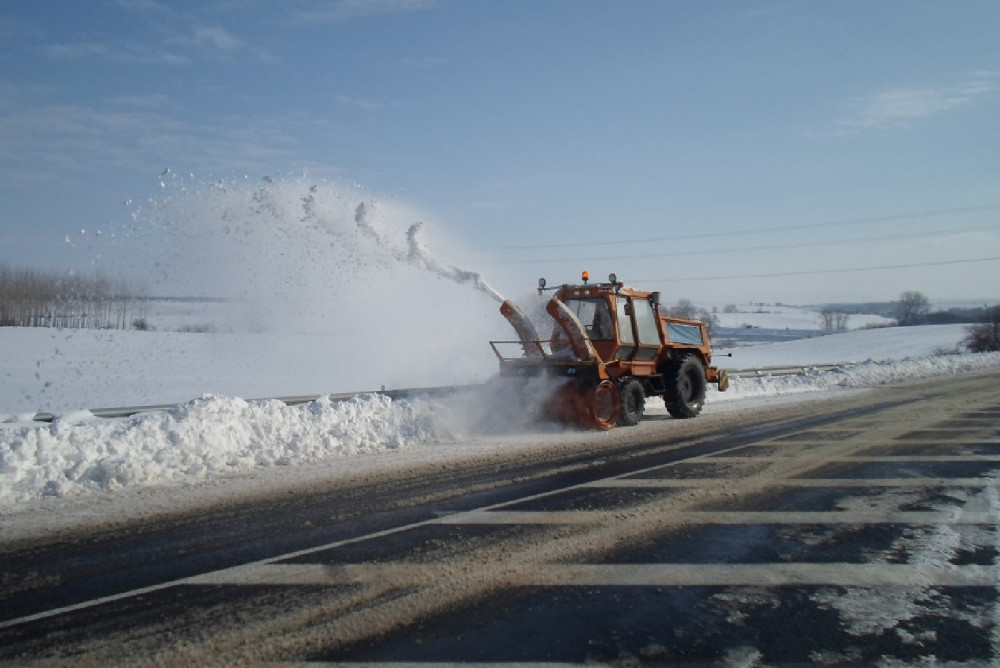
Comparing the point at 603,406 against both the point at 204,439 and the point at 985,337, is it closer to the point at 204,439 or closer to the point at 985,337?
the point at 204,439

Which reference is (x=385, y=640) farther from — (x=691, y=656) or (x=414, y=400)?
(x=414, y=400)

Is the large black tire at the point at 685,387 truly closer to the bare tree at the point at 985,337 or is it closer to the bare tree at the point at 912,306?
the bare tree at the point at 985,337

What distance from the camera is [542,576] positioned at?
512 centimetres

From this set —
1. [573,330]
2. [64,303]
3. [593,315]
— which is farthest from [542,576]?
[64,303]

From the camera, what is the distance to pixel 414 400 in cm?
1323

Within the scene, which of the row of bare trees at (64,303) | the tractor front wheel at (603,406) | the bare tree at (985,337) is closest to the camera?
the tractor front wheel at (603,406)

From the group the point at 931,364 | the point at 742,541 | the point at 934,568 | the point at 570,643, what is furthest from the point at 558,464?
the point at 931,364

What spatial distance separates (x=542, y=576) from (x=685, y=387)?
36.1 ft

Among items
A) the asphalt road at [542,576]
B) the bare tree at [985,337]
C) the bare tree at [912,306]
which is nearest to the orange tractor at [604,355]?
the asphalt road at [542,576]

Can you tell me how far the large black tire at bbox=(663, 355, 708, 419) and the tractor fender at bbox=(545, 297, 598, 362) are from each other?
2.69 metres

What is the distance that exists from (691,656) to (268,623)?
7.67 feet

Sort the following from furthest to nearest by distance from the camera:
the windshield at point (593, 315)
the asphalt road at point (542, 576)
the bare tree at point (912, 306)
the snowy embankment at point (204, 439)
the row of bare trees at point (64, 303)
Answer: the bare tree at point (912, 306) → the row of bare trees at point (64, 303) → the windshield at point (593, 315) → the snowy embankment at point (204, 439) → the asphalt road at point (542, 576)

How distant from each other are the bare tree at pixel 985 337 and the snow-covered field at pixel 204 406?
631 inches

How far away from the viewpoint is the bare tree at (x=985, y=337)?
184 feet
